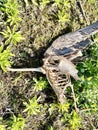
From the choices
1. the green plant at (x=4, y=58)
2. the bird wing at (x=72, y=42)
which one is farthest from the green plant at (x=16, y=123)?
the bird wing at (x=72, y=42)

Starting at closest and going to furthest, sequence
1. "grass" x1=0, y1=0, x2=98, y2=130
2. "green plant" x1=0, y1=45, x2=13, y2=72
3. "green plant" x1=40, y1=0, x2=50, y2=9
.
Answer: "green plant" x1=0, y1=45, x2=13, y2=72, "grass" x1=0, y1=0, x2=98, y2=130, "green plant" x1=40, y1=0, x2=50, y2=9

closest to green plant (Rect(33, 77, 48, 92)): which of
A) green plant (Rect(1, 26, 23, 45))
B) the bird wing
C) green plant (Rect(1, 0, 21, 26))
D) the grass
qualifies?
the grass

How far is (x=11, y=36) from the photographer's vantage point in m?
2.91

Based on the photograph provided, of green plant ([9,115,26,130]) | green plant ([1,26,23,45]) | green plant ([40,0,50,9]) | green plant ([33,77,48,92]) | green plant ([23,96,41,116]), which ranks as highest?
green plant ([40,0,50,9])

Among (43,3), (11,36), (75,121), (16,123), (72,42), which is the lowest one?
(75,121)

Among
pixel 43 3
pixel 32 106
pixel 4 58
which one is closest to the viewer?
pixel 4 58

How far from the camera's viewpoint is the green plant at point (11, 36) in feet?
9.53

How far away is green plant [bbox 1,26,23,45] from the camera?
291 cm

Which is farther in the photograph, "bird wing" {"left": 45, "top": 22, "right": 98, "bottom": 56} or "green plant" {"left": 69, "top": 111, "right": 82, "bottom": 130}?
"green plant" {"left": 69, "top": 111, "right": 82, "bottom": 130}

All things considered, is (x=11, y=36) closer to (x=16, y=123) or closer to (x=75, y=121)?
(x=16, y=123)

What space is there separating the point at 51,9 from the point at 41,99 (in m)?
0.75

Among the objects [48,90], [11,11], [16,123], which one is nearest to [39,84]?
[48,90]

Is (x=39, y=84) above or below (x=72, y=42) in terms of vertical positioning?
below

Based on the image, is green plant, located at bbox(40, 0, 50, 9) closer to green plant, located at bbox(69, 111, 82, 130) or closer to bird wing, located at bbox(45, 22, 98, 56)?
bird wing, located at bbox(45, 22, 98, 56)
